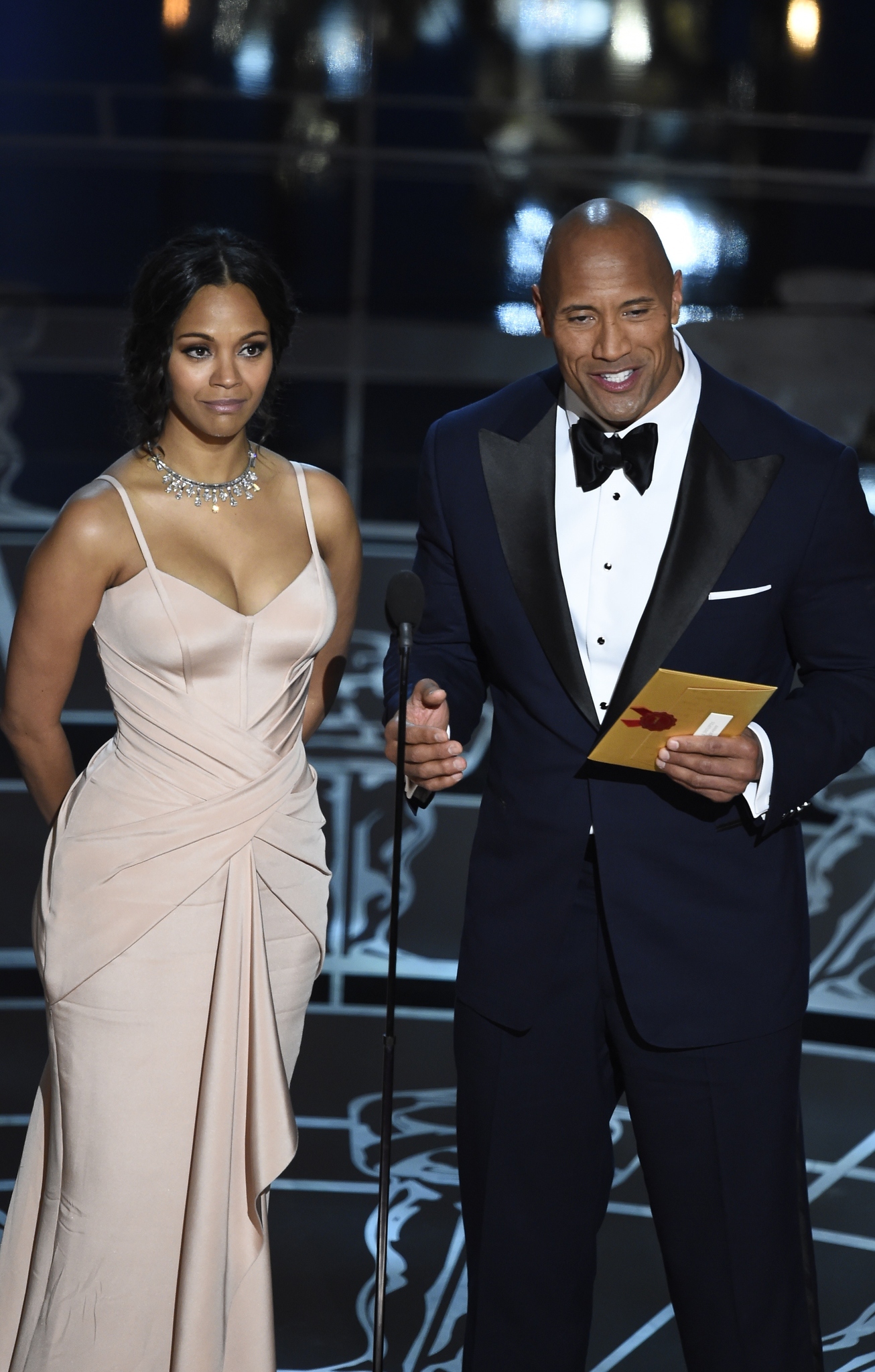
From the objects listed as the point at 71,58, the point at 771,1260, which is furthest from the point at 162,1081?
the point at 71,58

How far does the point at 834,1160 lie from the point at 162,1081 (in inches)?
62.5

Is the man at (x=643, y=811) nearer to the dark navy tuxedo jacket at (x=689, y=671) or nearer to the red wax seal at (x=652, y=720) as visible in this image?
the dark navy tuxedo jacket at (x=689, y=671)

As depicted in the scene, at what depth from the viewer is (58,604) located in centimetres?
223

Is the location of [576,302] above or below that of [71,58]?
below

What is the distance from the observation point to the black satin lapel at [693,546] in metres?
2.06

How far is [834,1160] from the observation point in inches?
128

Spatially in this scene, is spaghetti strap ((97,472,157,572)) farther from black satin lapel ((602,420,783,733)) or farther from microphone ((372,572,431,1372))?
black satin lapel ((602,420,783,733))

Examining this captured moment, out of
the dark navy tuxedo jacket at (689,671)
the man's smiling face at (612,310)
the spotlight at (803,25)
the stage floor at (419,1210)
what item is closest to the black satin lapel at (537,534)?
the dark navy tuxedo jacket at (689,671)

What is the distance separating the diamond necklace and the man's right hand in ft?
1.58

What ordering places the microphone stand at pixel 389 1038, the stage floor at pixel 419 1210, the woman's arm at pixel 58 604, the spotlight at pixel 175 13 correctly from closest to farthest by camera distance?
the microphone stand at pixel 389 1038
the woman's arm at pixel 58 604
the stage floor at pixel 419 1210
the spotlight at pixel 175 13

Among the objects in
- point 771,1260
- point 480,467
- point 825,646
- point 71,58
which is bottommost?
point 771,1260

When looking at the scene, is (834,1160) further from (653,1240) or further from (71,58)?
(71,58)

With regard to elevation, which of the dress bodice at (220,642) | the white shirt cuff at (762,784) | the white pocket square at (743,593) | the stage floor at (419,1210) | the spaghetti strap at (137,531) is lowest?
the stage floor at (419,1210)

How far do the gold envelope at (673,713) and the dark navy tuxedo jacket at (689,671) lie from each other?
0.13 meters
